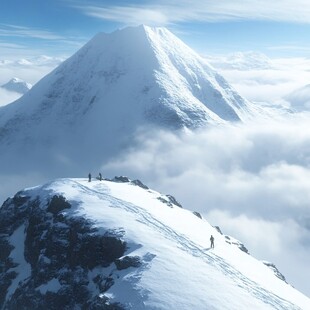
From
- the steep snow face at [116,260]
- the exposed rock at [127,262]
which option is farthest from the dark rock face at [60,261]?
the steep snow face at [116,260]

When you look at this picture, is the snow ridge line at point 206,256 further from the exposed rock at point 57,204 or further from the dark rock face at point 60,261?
the dark rock face at point 60,261

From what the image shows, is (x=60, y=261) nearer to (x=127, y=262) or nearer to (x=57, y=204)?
(x=57, y=204)

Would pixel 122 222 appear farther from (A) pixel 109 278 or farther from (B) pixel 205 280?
(B) pixel 205 280

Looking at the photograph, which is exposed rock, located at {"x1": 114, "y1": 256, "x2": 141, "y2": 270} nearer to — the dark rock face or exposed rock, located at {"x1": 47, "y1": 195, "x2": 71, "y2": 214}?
the dark rock face

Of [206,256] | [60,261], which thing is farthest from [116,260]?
[206,256]

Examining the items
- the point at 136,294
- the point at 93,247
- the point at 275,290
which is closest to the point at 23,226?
the point at 93,247
